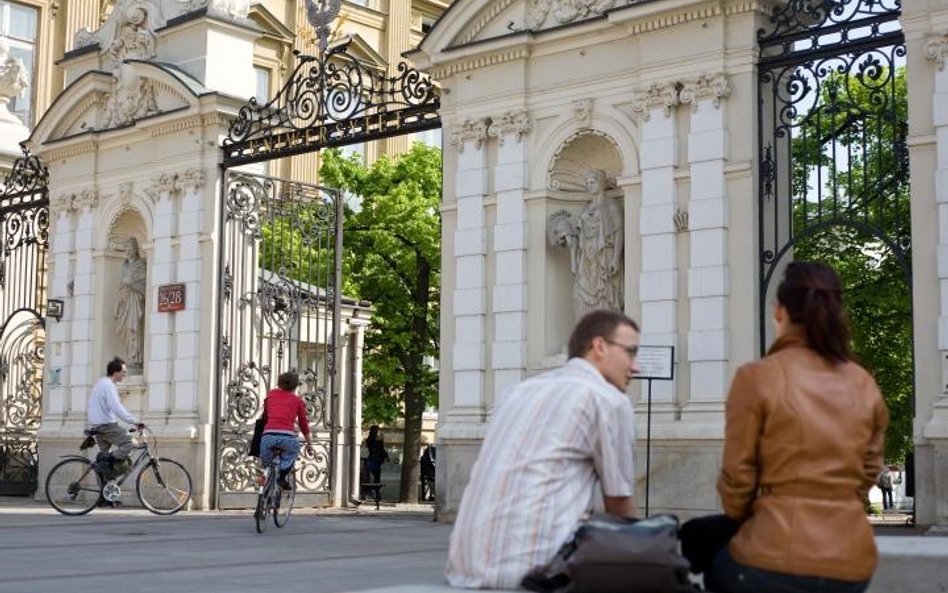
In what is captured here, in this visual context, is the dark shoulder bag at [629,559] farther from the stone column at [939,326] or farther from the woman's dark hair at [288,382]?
the woman's dark hair at [288,382]

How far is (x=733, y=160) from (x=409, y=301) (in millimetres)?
19978

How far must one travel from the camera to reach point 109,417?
1850 cm

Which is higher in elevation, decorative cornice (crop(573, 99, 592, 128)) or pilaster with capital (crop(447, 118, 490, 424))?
decorative cornice (crop(573, 99, 592, 128))

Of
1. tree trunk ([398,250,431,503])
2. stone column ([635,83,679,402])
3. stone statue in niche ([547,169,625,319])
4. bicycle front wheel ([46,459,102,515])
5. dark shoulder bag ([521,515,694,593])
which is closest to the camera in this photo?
dark shoulder bag ([521,515,694,593])

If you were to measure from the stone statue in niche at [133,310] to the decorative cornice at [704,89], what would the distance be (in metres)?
10.1

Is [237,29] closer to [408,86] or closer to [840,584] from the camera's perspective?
[408,86]

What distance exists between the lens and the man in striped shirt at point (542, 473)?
5.07 meters

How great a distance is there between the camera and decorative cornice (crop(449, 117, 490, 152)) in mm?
17141

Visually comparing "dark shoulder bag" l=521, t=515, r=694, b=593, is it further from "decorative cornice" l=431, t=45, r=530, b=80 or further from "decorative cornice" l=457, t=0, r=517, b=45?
"decorative cornice" l=457, t=0, r=517, b=45

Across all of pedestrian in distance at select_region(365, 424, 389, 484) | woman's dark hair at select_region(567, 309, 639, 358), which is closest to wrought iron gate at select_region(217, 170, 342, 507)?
pedestrian in distance at select_region(365, 424, 389, 484)

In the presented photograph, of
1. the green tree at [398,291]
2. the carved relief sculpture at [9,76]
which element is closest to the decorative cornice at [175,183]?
the carved relief sculpture at [9,76]

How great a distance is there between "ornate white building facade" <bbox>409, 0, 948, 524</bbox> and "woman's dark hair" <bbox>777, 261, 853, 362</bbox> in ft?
28.1

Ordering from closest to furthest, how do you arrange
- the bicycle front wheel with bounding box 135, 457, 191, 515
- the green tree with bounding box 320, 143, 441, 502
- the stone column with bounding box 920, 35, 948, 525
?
the stone column with bounding box 920, 35, 948, 525 < the bicycle front wheel with bounding box 135, 457, 191, 515 < the green tree with bounding box 320, 143, 441, 502

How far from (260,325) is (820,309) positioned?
1670 cm
